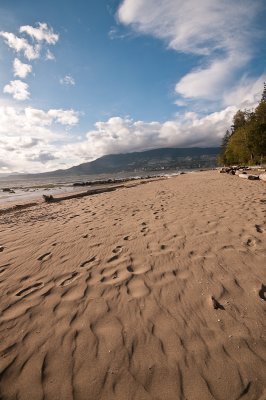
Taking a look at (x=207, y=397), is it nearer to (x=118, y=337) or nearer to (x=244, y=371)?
(x=244, y=371)

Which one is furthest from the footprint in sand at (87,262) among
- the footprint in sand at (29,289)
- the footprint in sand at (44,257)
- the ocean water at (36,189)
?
the ocean water at (36,189)

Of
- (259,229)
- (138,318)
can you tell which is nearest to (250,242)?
(259,229)

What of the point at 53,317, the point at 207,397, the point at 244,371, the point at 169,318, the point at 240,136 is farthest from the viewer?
the point at 240,136

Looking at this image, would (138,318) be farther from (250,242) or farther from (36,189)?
(36,189)

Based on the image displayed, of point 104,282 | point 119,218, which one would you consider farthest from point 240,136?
point 104,282

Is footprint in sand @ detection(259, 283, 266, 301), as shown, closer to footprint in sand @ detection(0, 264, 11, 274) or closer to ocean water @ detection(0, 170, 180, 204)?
footprint in sand @ detection(0, 264, 11, 274)

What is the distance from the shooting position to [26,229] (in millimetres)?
8984

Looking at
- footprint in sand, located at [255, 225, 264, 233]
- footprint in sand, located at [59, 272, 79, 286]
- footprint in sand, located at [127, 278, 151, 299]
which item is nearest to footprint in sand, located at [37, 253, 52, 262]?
footprint in sand, located at [59, 272, 79, 286]

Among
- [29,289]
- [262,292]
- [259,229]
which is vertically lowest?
[262,292]

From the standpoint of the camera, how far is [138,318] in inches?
133

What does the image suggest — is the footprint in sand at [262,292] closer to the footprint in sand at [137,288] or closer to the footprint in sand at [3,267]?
the footprint in sand at [137,288]

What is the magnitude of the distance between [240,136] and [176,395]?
161 feet

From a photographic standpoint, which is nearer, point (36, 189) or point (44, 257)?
point (44, 257)

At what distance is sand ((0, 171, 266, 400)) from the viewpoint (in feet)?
8.16
